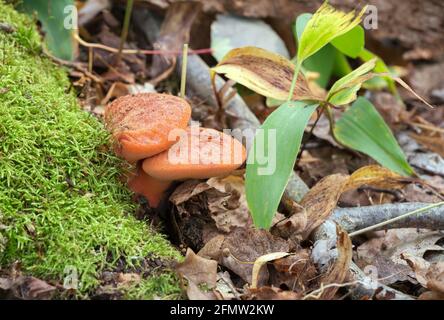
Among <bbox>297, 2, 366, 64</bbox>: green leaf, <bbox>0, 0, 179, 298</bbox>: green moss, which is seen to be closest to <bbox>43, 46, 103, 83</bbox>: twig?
<bbox>0, 0, 179, 298</bbox>: green moss

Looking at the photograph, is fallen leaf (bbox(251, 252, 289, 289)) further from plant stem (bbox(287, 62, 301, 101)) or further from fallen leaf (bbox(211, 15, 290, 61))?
fallen leaf (bbox(211, 15, 290, 61))

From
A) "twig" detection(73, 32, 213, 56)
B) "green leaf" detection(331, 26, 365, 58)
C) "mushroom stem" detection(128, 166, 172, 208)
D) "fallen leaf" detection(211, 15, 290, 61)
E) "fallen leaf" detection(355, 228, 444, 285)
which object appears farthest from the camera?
"fallen leaf" detection(211, 15, 290, 61)

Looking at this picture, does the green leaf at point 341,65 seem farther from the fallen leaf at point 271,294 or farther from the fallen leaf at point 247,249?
the fallen leaf at point 271,294

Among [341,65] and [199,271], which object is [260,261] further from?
[341,65]

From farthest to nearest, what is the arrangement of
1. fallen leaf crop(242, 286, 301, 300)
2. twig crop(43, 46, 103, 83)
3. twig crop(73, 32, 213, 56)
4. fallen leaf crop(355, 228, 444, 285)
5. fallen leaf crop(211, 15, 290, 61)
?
fallen leaf crop(211, 15, 290, 61) < twig crop(73, 32, 213, 56) < twig crop(43, 46, 103, 83) < fallen leaf crop(355, 228, 444, 285) < fallen leaf crop(242, 286, 301, 300)

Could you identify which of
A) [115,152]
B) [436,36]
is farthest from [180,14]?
[436,36]

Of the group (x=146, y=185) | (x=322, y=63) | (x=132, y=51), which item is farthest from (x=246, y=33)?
(x=146, y=185)
